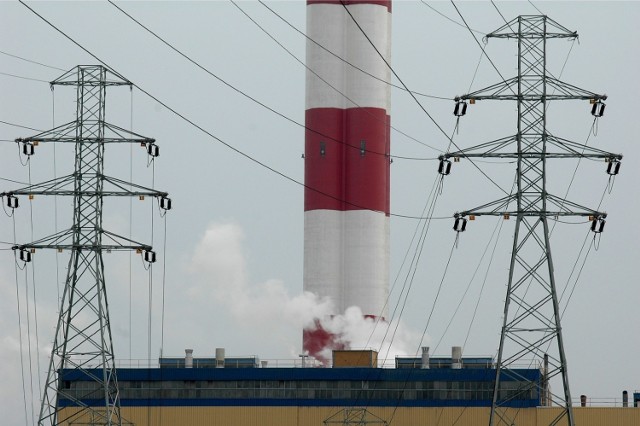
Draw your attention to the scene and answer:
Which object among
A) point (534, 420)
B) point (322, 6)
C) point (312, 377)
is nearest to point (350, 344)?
point (312, 377)

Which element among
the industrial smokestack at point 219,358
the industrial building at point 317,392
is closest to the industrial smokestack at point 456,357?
the industrial building at point 317,392

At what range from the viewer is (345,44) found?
117250mm

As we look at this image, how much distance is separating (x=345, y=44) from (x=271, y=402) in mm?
24220

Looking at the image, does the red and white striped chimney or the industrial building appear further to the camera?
the red and white striped chimney

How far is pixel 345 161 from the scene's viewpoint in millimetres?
116875

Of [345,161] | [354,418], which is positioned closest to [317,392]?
[354,418]

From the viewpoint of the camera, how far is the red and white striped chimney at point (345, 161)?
116 meters

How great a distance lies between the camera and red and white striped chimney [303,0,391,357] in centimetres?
11631

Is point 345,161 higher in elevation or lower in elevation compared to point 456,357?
higher

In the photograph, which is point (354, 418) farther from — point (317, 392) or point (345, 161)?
point (345, 161)

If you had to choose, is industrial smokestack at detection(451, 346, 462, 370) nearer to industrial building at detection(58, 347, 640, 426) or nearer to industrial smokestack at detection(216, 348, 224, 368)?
industrial building at detection(58, 347, 640, 426)

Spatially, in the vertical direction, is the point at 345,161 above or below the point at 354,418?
above

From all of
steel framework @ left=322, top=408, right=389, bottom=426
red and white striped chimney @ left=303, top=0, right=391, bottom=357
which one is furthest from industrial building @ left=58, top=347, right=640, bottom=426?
red and white striped chimney @ left=303, top=0, right=391, bottom=357

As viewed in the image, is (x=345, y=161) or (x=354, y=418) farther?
(x=345, y=161)
